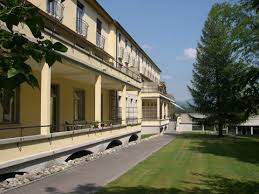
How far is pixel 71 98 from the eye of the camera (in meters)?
23.1

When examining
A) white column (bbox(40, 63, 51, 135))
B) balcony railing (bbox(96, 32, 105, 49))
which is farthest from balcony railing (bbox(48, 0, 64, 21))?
white column (bbox(40, 63, 51, 135))

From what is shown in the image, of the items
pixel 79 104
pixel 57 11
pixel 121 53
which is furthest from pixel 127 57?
pixel 57 11

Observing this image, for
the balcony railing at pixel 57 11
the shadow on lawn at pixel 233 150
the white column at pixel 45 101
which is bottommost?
the shadow on lawn at pixel 233 150

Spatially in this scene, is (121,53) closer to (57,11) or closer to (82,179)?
(57,11)

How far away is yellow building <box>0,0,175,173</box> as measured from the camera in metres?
12.0

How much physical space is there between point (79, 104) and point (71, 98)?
2336 mm

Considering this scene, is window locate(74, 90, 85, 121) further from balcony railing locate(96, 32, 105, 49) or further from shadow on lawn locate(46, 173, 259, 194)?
shadow on lawn locate(46, 173, 259, 194)

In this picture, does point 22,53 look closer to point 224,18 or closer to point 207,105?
point 224,18

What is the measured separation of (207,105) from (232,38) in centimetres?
1763

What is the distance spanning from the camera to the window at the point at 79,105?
80.5 ft

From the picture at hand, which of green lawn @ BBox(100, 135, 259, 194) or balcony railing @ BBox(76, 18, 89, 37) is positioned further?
balcony railing @ BBox(76, 18, 89, 37)

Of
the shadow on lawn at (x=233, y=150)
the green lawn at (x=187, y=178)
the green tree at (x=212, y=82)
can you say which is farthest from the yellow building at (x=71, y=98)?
the green tree at (x=212, y=82)

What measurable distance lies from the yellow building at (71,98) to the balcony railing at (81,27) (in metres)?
0.06

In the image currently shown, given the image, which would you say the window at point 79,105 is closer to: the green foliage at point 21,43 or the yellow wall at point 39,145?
the yellow wall at point 39,145
